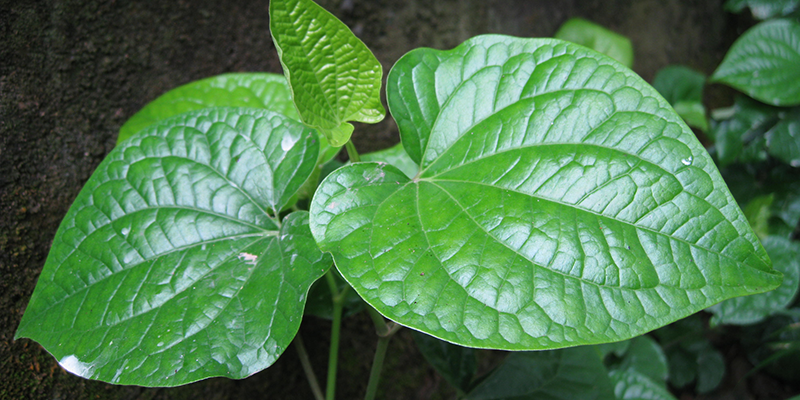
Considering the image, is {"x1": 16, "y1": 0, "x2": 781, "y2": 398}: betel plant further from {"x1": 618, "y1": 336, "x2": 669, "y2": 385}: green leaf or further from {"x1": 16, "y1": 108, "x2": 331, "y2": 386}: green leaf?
{"x1": 618, "y1": 336, "x2": 669, "y2": 385}: green leaf

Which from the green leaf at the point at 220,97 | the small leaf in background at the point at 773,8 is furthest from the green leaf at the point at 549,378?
the small leaf in background at the point at 773,8

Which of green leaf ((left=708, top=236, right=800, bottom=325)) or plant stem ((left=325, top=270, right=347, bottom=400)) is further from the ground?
plant stem ((left=325, top=270, right=347, bottom=400))

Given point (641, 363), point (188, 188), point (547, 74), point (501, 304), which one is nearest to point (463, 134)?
point (547, 74)

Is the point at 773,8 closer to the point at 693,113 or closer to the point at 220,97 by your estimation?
the point at 693,113

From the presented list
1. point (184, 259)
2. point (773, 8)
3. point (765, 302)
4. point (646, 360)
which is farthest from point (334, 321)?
point (773, 8)

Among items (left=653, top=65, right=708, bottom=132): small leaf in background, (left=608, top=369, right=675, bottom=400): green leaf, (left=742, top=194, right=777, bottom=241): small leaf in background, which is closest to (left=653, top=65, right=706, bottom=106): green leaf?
(left=653, top=65, right=708, bottom=132): small leaf in background

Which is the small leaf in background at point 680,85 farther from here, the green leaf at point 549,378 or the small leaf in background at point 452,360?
the small leaf in background at point 452,360

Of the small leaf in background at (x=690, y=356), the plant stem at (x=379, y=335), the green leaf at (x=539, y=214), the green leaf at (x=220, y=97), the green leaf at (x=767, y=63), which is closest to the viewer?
the green leaf at (x=539, y=214)
